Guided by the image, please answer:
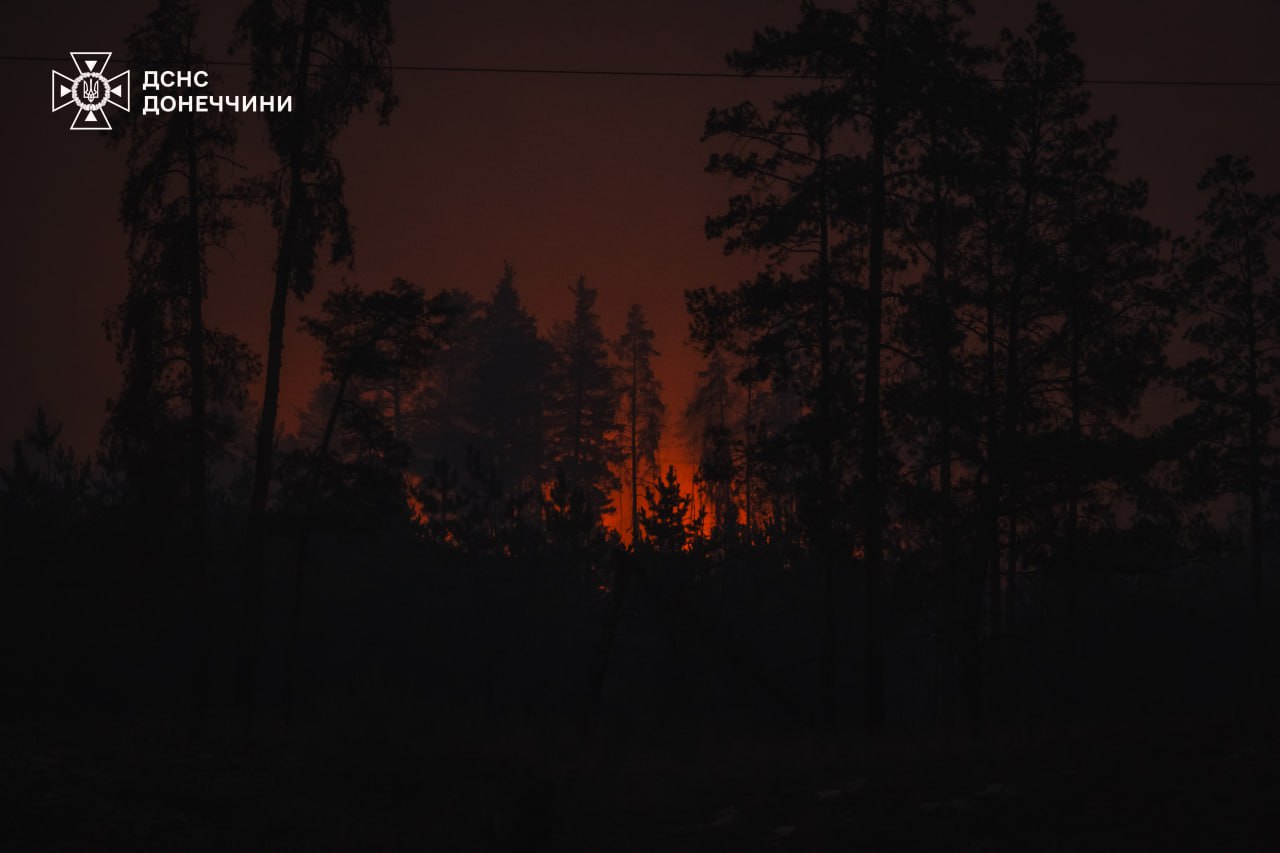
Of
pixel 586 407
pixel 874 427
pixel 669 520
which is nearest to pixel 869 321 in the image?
pixel 874 427

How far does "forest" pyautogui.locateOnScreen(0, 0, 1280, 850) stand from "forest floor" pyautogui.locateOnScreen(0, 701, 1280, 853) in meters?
0.07

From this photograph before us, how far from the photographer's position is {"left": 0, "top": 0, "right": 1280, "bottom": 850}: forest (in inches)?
440

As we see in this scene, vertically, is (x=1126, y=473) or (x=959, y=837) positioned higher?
→ (x=1126, y=473)

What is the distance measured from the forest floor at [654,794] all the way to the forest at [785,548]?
0.23 ft

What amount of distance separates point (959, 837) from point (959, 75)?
43.6ft

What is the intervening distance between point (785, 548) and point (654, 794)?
21986 mm

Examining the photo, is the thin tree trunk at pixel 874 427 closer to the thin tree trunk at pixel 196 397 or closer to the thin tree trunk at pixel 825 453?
the thin tree trunk at pixel 825 453

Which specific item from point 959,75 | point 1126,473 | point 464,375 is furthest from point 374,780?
point 464,375

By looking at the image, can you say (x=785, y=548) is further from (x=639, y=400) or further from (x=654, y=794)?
(x=639, y=400)

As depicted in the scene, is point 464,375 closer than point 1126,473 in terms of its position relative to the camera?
No

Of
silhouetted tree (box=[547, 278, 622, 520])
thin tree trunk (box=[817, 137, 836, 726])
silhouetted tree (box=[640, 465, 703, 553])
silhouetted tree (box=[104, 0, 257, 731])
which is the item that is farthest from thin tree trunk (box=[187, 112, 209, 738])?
silhouetted tree (box=[547, 278, 622, 520])

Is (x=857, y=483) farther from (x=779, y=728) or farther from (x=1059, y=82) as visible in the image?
(x=1059, y=82)

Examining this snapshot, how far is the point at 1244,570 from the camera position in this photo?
147 feet

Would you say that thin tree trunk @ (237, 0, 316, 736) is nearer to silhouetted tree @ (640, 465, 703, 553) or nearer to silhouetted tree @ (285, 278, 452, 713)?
silhouetted tree @ (285, 278, 452, 713)
